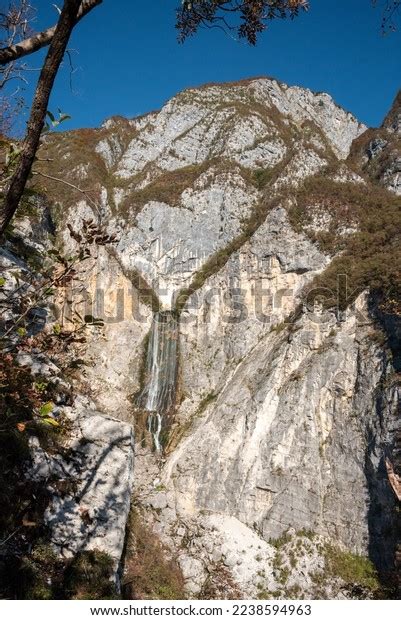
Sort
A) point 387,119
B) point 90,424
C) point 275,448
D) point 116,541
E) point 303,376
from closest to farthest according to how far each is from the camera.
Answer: point 116,541
point 90,424
point 275,448
point 303,376
point 387,119

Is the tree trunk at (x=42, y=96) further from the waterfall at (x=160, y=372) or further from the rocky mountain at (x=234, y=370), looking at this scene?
the waterfall at (x=160, y=372)

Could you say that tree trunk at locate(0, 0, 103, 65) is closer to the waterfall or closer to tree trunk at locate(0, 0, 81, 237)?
tree trunk at locate(0, 0, 81, 237)

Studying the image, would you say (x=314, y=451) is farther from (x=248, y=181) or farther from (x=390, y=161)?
(x=390, y=161)

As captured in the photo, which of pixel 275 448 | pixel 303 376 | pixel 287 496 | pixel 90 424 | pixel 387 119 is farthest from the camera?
pixel 387 119

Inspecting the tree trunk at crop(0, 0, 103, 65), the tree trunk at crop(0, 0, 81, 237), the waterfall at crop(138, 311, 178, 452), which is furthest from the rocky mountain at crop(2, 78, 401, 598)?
the tree trunk at crop(0, 0, 81, 237)

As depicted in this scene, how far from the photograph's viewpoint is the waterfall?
25939 mm

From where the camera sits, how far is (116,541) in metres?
8.16

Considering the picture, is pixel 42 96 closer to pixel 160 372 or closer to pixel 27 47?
pixel 27 47

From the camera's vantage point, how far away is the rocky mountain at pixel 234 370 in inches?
535

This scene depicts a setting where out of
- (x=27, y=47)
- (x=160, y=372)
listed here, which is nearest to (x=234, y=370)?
(x=160, y=372)

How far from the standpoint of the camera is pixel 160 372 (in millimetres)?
28453

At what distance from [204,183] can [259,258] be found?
12.5 meters

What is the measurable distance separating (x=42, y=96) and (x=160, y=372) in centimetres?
2676

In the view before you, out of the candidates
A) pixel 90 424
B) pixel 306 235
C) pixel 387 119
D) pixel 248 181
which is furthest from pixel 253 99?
pixel 90 424
